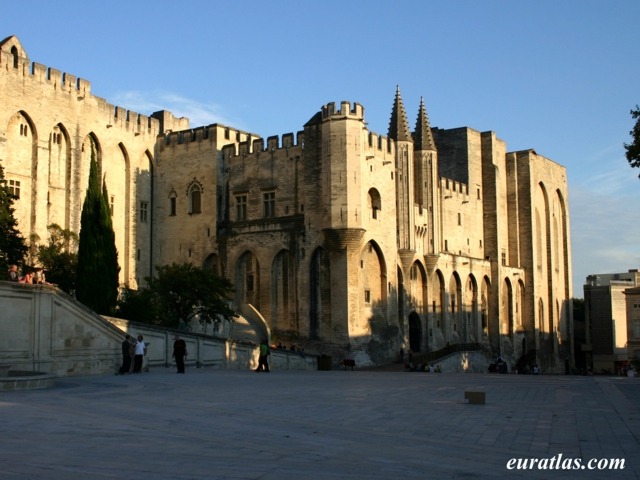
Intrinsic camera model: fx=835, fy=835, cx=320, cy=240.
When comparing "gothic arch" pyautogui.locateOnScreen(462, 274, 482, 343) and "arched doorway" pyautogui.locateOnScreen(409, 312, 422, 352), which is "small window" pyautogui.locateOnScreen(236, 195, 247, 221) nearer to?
"arched doorway" pyautogui.locateOnScreen(409, 312, 422, 352)

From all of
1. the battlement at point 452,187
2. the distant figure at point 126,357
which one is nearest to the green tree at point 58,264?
the distant figure at point 126,357

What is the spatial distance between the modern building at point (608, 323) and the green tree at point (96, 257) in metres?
50.6

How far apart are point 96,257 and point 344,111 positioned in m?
14.4

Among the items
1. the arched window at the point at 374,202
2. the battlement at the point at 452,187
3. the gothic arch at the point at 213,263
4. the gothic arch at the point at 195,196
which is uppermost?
the battlement at the point at 452,187

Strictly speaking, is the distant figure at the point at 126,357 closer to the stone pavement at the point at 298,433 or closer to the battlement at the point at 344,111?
the stone pavement at the point at 298,433

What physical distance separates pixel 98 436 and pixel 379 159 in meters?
34.2

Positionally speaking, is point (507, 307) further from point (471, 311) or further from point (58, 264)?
point (58, 264)

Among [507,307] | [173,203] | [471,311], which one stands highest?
[173,203]

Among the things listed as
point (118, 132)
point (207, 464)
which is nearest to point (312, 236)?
point (118, 132)

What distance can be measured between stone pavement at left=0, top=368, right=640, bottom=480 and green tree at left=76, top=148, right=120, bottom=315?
15166 millimetres

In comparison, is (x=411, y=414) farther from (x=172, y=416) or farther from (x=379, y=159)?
(x=379, y=159)

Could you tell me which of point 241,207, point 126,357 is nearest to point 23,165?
point 241,207

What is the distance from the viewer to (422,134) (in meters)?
49.1

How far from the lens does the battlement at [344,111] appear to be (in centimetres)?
4044
